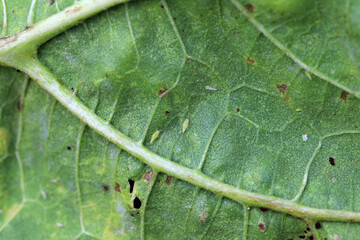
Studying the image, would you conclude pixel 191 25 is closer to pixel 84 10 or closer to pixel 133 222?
pixel 84 10

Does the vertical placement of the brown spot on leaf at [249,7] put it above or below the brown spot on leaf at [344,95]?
above

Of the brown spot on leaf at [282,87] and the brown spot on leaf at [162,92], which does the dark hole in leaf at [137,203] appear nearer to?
the brown spot on leaf at [162,92]

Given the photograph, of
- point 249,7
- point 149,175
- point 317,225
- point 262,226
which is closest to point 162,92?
point 149,175

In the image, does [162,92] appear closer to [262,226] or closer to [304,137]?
[304,137]

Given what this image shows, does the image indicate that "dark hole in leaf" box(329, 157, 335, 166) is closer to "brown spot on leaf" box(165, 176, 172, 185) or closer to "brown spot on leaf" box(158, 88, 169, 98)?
"brown spot on leaf" box(165, 176, 172, 185)

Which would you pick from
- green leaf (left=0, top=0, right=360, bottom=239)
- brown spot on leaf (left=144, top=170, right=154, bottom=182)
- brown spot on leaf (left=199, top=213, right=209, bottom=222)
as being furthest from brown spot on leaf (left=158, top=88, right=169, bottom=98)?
brown spot on leaf (left=199, top=213, right=209, bottom=222)

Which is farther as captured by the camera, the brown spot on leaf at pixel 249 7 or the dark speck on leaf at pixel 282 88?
the dark speck on leaf at pixel 282 88

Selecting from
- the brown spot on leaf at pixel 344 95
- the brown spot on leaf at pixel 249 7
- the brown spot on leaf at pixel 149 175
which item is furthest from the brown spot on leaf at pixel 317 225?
the brown spot on leaf at pixel 249 7

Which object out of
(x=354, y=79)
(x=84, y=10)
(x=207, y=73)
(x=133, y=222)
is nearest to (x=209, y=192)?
(x=133, y=222)

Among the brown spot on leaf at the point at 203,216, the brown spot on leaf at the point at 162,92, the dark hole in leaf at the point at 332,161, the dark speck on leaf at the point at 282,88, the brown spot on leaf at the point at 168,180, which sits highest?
the brown spot on leaf at the point at 162,92

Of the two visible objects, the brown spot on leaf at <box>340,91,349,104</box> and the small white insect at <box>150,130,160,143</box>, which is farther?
the small white insect at <box>150,130,160,143</box>
